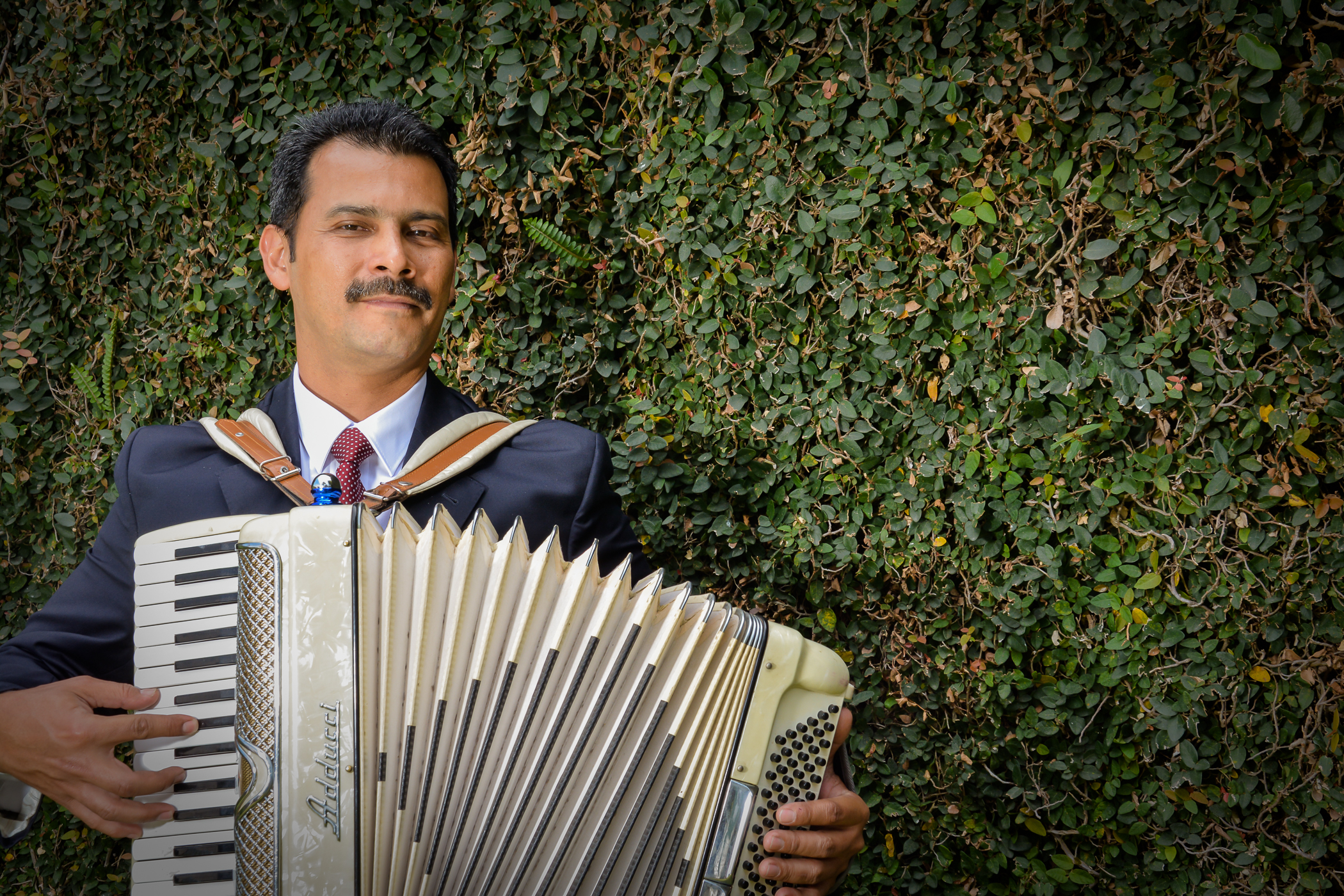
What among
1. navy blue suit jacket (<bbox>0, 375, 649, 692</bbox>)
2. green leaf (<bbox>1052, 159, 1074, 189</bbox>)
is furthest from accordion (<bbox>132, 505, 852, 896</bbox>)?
green leaf (<bbox>1052, 159, 1074, 189</bbox>)

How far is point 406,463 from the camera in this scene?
1801 mm

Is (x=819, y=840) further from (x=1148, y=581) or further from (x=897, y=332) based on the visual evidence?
(x=897, y=332)

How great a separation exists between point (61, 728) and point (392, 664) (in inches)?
24.4

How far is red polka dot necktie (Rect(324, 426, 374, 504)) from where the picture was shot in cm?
180

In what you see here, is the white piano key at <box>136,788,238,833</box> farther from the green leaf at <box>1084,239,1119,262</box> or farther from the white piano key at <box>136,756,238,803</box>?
the green leaf at <box>1084,239,1119,262</box>

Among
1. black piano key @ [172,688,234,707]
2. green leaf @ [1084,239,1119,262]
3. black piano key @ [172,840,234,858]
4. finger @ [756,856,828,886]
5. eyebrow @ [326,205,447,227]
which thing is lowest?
finger @ [756,856,828,886]

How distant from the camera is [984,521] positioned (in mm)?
2277

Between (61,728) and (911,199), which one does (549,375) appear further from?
(61,728)

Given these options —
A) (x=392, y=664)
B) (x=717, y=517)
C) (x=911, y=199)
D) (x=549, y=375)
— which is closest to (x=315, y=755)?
(x=392, y=664)

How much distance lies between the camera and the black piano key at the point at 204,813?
130cm

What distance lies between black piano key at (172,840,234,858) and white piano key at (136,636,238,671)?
27cm

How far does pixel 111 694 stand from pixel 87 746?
0.12m

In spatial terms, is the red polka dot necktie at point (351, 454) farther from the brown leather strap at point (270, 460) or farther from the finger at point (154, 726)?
the finger at point (154, 726)

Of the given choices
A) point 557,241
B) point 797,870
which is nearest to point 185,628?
point 797,870
